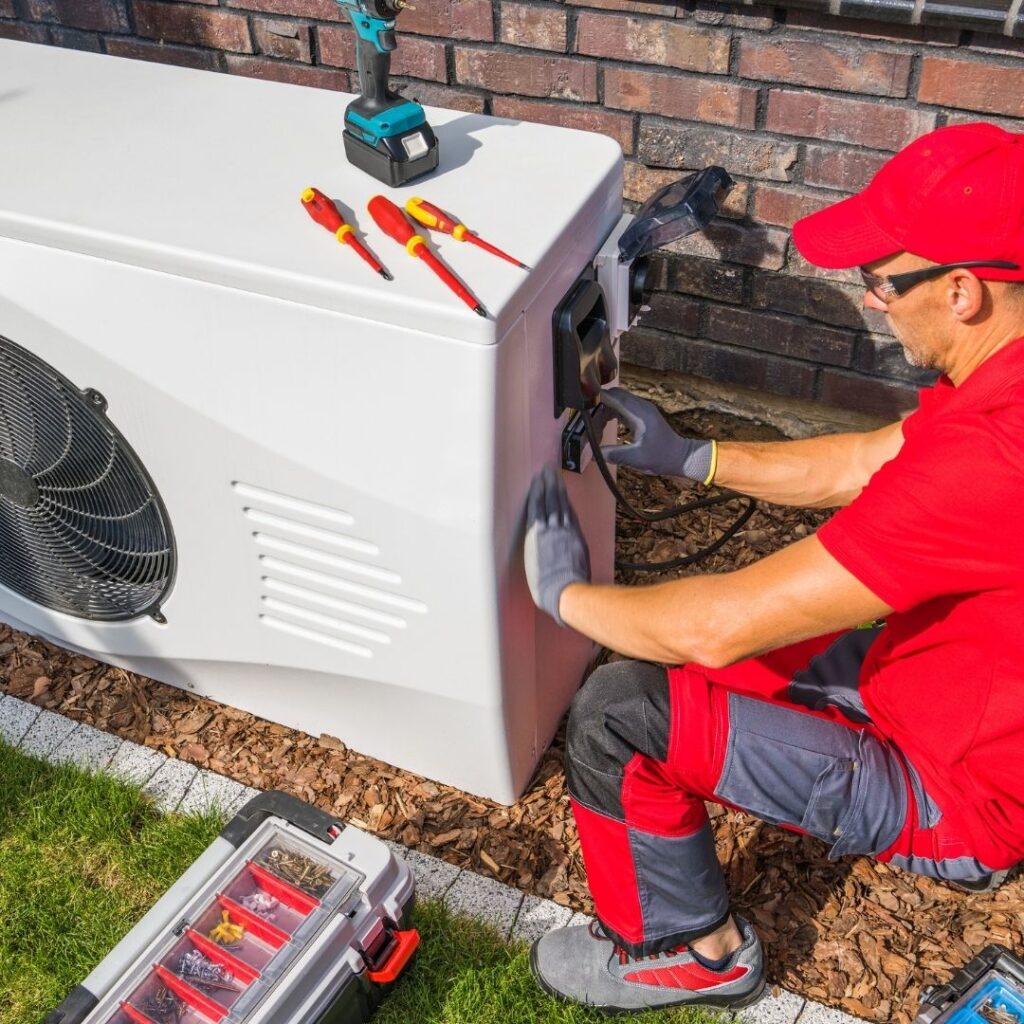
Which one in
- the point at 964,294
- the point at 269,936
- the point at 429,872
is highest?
the point at 964,294

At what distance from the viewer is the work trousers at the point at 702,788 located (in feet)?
5.02

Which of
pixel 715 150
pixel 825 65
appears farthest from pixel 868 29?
pixel 715 150

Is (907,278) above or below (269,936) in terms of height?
above

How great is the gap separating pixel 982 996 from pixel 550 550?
90 cm

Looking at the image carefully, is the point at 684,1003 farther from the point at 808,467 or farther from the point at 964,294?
the point at 964,294

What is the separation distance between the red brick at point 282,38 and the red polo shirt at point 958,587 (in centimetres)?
167

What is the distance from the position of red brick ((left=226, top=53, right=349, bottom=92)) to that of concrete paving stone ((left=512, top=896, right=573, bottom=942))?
1.80 m

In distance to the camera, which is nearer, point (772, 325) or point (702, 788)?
point (702, 788)

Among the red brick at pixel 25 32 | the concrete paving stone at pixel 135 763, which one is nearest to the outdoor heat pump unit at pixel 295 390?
the concrete paving stone at pixel 135 763

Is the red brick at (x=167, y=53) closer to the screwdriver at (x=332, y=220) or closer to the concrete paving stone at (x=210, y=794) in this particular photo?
the screwdriver at (x=332, y=220)

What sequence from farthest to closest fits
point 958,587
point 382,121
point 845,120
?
point 845,120 → point 382,121 → point 958,587

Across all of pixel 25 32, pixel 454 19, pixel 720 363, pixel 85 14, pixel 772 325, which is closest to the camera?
pixel 454 19

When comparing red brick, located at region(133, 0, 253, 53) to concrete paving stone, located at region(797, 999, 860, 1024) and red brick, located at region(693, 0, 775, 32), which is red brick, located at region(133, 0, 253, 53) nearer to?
red brick, located at region(693, 0, 775, 32)

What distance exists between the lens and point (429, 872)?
200cm
